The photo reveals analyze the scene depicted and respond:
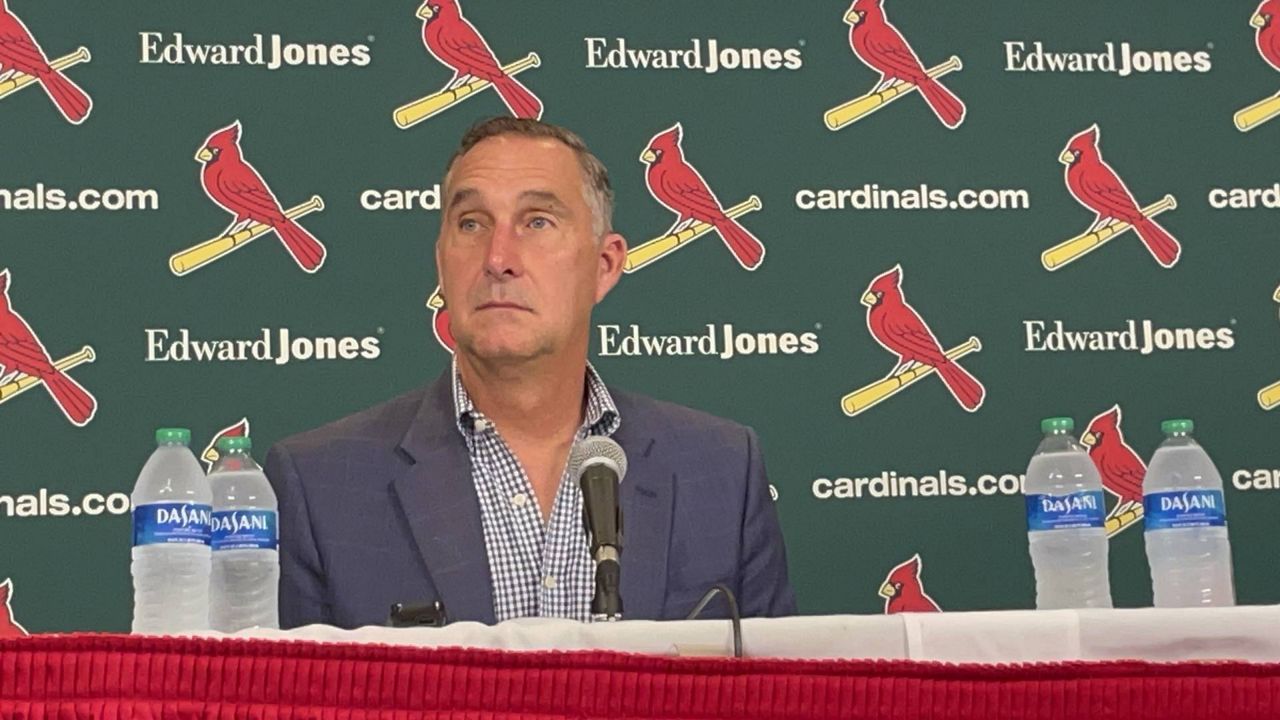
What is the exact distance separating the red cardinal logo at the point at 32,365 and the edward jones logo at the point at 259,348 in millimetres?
167

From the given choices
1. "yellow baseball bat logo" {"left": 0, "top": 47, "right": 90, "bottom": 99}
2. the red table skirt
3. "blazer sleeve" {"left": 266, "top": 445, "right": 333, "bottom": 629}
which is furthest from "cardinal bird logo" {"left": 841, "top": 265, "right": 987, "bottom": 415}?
the red table skirt

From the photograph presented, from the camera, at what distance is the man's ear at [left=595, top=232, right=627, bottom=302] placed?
3.05 metres

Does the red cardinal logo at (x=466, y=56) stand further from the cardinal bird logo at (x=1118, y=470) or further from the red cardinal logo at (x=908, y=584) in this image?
the cardinal bird logo at (x=1118, y=470)

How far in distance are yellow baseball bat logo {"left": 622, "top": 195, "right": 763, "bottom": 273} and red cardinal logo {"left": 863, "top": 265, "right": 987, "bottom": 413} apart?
0.34 metres

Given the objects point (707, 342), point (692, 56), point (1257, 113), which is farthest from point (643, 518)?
point (1257, 113)

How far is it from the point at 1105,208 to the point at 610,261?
55.0 inches

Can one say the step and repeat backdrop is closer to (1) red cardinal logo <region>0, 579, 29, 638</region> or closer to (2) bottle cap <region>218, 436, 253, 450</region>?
(1) red cardinal logo <region>0, 579, 29, 638</region>

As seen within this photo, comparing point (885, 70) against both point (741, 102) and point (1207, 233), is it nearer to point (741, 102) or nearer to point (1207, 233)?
point (741, 102)

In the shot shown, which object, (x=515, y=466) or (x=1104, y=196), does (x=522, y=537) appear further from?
(x=1104, y=196)

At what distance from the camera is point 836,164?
3.85m

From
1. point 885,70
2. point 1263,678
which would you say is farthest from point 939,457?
point 1263,678

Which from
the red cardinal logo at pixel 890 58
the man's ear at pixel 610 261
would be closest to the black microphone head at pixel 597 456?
the man's ear at pixel 610 261

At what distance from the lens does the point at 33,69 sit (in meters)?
3.65

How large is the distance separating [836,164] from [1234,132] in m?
0.97
